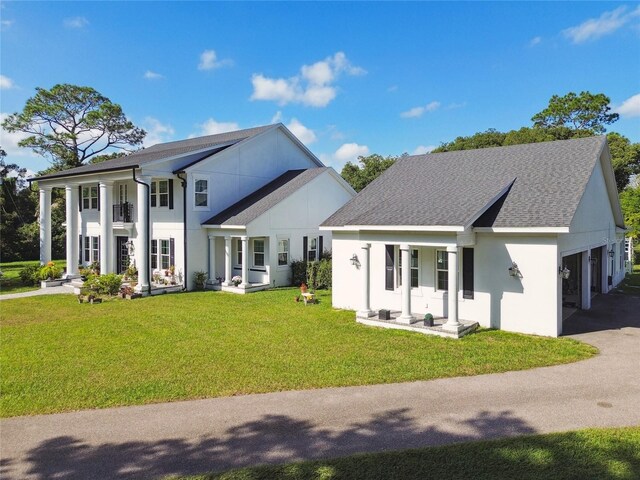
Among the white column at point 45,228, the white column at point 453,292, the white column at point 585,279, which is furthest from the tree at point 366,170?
the white column at point 453,292

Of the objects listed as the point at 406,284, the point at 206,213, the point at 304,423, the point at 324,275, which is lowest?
the point at 304,423

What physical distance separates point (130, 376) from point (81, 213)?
20.0 m

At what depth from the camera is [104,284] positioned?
682 inches

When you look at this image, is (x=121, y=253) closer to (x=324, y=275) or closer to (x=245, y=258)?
(x=245, y=258)

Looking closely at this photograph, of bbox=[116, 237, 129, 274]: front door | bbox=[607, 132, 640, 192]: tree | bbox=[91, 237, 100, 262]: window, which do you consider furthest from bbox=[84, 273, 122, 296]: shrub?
bbox=[607, 132, 640, 192]: tree

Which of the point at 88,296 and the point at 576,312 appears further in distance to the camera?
the point at 88,296

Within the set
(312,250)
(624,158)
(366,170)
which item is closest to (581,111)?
(624,158)

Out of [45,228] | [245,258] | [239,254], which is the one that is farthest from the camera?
[45,228]

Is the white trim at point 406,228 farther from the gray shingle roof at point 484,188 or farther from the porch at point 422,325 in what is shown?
the porch at point 422,325

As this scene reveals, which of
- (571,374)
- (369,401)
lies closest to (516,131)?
(571,374)

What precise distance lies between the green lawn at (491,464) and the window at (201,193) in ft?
54.7

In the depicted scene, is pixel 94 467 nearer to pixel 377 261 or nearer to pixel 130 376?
pixel 130 376

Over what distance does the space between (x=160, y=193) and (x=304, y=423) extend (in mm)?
16997

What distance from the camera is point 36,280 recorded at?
2167 cm
